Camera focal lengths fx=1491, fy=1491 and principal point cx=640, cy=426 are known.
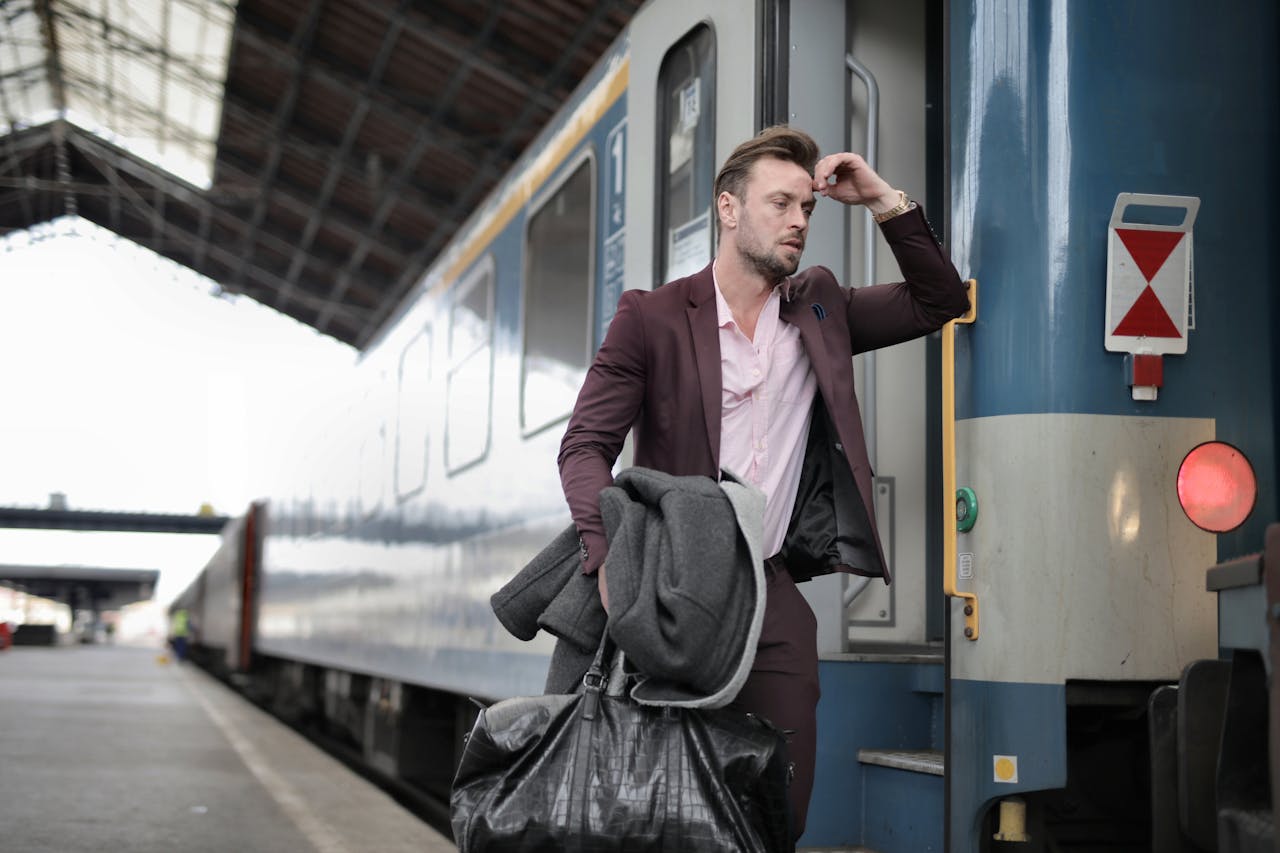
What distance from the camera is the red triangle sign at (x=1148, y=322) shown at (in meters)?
2.96

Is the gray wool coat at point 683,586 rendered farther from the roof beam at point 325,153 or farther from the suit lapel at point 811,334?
the roof beam at point 325,153

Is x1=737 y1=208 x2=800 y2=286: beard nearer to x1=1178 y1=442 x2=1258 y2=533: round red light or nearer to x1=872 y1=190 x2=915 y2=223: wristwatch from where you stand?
x1=872 y1=190 x2=915 y2=223: wristwatch

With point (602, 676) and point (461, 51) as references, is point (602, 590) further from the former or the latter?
point (461, 51)

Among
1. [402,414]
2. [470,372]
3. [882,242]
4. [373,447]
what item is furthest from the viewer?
[373,447]

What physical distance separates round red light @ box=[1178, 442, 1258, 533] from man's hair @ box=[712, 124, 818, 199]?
996mm

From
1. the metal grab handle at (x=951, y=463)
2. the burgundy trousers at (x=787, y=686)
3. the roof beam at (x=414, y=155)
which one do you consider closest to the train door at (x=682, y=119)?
the metal grab handle at (x=951, y=463)

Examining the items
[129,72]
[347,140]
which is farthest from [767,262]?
[129,72]

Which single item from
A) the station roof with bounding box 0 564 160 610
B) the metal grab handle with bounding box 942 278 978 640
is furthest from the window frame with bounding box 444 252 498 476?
the station roof with bounding box 0 564 160 610

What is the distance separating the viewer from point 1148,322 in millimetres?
2965

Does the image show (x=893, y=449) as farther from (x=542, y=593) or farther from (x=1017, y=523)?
(x=542, y=593)

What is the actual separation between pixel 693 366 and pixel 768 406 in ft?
0.50

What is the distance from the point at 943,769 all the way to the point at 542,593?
1.07 meters

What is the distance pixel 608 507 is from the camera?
235 cm

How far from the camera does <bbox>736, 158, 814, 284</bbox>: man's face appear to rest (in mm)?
2537
